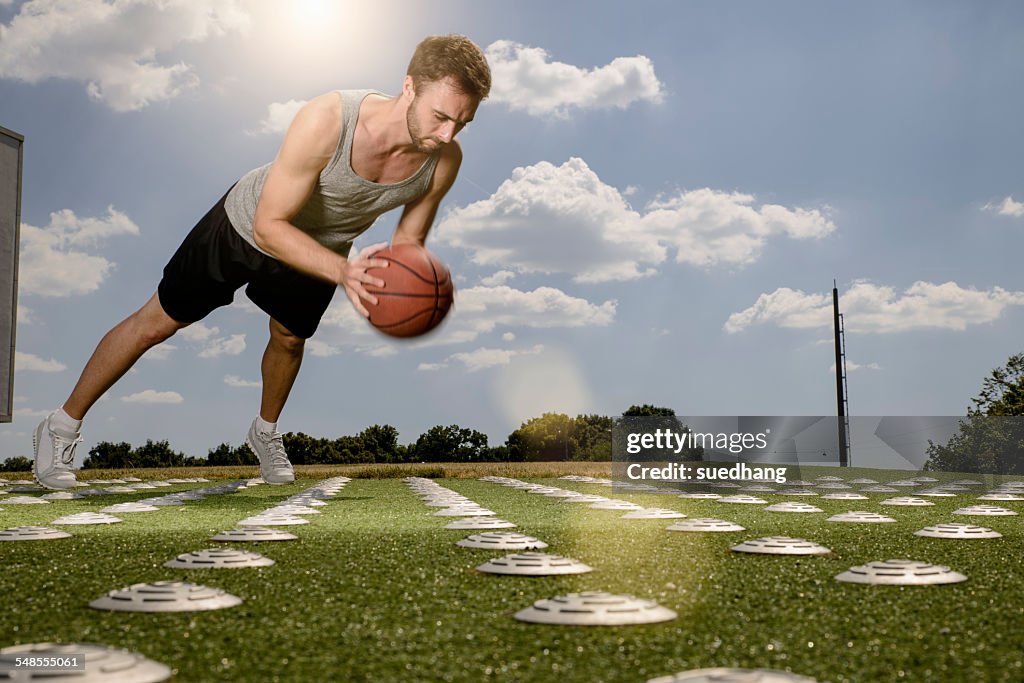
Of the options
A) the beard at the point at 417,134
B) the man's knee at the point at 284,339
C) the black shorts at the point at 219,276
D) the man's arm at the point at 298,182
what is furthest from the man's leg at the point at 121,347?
the beard at the point at 417,134

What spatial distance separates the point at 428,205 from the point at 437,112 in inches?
41.8

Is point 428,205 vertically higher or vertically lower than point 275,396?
higher

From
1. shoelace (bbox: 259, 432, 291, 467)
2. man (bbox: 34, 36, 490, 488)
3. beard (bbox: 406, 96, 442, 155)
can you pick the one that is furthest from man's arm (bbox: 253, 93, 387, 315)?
shoelace (bbox: 259, 432, 291, 467)

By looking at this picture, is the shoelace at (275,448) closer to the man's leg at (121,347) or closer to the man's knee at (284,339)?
the man's knee at (284,339)

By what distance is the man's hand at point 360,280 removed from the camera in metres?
4.57

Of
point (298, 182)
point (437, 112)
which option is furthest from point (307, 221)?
point (437, 112)

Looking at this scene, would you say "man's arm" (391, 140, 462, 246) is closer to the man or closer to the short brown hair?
the man

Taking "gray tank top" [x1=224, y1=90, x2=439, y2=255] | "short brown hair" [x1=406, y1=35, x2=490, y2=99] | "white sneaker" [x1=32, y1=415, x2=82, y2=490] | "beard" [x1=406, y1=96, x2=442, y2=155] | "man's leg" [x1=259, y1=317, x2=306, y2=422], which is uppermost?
"short brown hair" [x1=406, y1=35, x2=490, y2=99]

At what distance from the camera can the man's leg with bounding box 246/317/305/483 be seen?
253 inches

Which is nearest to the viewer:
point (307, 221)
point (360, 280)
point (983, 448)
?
point (360, 280)

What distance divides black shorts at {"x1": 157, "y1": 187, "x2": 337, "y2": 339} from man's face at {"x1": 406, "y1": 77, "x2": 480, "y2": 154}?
134cm

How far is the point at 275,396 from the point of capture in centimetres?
658

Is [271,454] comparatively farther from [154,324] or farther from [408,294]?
[408,294]

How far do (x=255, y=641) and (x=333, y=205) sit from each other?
424cm
